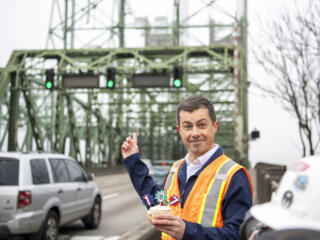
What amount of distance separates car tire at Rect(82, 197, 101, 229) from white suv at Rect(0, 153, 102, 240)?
2.22 feet

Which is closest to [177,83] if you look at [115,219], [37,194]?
[115,219]

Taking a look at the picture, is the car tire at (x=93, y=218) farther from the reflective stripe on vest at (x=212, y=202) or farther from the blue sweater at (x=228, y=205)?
the reflective stripe on vest at (x=212, y=202)

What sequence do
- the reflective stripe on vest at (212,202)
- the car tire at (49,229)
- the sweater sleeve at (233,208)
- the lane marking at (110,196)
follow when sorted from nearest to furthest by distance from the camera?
the sweater sleeve at (233,208) < the reflective stripe on vest at (212,202) < the car tire at (49,229) < the lane marking at (110,196)

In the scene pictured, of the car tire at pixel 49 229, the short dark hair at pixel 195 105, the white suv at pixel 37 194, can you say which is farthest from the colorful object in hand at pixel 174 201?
the car tire at pixel 49 229

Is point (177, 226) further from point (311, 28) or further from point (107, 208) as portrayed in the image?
point (107, 208)

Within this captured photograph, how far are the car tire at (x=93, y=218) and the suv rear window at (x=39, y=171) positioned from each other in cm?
246

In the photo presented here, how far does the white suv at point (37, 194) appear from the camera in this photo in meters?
7.24

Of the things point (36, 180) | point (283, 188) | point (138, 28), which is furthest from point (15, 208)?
point (138, 28)

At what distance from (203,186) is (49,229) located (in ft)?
20.1

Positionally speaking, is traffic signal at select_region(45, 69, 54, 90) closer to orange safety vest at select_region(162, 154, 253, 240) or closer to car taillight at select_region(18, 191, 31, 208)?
car taillight at select_region(18, 191, 31, 208)

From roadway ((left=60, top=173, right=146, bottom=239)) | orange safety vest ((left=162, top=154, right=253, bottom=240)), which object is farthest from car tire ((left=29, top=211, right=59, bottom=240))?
orange safety vest ((left=162, top=154, right=253, bottom=240))

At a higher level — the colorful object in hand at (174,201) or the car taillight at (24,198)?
the colorful object in hand at (174,201)

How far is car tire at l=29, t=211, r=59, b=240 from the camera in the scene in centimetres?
765

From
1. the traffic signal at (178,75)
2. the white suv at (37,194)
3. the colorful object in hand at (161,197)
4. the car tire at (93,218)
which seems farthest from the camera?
the traffic signal at (178,75)
